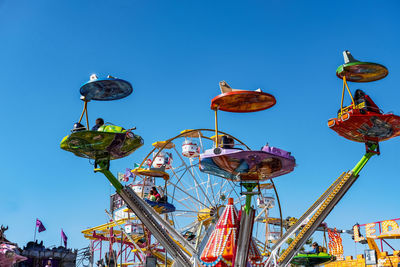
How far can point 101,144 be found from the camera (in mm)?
16344

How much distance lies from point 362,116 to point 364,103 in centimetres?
52

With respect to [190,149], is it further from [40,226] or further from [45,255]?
[45,255]

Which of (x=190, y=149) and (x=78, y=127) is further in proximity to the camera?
(x=190, y=149)

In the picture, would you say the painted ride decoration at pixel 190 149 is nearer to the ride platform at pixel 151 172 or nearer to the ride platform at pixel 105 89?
the ride platform at pixel 151 172

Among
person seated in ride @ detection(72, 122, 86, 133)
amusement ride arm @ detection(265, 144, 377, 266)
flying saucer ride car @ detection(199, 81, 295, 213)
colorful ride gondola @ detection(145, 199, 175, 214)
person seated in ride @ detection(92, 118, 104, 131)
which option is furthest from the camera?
colorful ride gondola @ detection(145, 199, 175, 214)

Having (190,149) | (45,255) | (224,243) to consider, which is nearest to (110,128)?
(224,243)

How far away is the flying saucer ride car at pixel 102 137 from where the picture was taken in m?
16.1

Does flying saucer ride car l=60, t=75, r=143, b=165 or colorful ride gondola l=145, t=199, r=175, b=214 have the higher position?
flying saucer ride car l=60, t=75, r=143, b=165

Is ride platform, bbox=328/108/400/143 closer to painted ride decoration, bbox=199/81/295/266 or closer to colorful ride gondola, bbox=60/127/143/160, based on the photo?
painted ride decoration, bbox=199/81/295/266

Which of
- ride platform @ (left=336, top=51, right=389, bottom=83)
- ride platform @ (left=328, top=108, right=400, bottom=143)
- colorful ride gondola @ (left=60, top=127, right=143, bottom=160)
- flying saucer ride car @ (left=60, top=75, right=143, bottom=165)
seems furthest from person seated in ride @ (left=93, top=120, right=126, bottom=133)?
ride platform @ (left=336, top=51, right=389, bottom=83)

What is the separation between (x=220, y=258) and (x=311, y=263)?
1077 cm

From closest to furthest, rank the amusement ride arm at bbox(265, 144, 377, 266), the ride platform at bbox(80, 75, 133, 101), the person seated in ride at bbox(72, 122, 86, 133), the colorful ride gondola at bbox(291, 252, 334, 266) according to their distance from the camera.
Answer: the person seated in ride at bbox(72, 122, 86, 133)
the amusement ride arm at bbox(265, 144, 377, 266)
the ride platform at bbox(80, 75, 133, 101)
the colorful ride gondola at bbox(291, 252, 334, 266)

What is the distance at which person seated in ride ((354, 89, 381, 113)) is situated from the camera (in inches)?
654

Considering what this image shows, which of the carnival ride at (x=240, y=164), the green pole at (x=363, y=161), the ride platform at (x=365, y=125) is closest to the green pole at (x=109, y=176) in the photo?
the carnival ride at (x=240, y=164)
